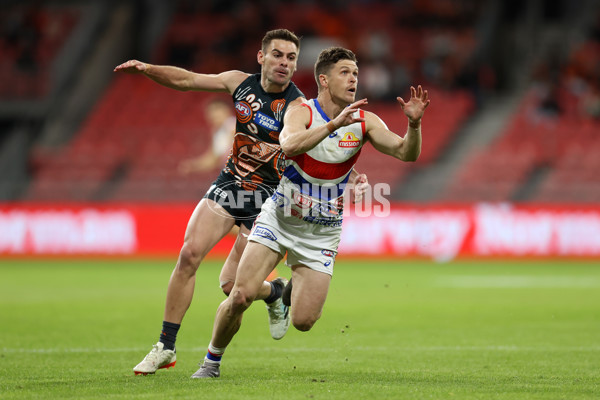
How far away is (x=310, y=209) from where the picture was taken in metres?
7.59

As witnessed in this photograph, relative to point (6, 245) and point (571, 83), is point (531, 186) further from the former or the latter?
point (6, 245)

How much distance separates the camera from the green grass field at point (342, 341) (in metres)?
6.90

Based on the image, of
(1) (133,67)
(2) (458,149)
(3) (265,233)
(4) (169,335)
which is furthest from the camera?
(2) (458,149)

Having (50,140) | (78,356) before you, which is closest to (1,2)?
(50,140)

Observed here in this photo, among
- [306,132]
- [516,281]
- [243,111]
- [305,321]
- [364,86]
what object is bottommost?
[305,321]

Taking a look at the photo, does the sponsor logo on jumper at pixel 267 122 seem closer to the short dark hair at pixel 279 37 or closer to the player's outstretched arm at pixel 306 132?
the short dark hair at pixel 279 37

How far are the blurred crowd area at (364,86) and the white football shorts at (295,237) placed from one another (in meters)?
14.8

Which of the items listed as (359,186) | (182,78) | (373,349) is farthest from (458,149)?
(359,186)

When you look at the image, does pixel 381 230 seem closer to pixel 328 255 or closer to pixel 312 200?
pixel 328 255

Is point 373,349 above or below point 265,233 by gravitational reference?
below

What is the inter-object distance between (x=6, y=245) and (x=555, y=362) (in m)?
16.6

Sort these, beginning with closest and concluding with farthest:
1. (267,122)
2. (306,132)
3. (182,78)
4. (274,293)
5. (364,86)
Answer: (306,132), (182,78), (267,122), (274,293), (364,86)

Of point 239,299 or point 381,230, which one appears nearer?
point 239,299

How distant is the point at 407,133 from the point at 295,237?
1311mm
